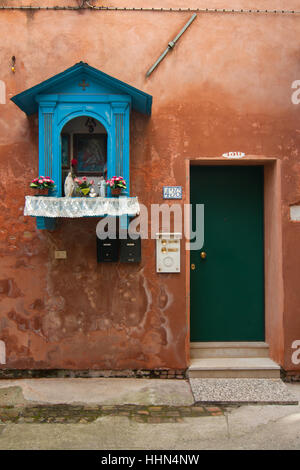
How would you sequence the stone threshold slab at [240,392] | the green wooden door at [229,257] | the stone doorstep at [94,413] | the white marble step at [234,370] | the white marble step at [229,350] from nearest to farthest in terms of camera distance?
the stone doorstep at [94,413] → the stone threshold slab at [240,392] → the white marble step at [234,370] → the white marble step at [229,350] → the green wooden door at [229,257]

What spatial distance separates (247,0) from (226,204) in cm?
247

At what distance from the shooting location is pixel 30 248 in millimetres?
4777

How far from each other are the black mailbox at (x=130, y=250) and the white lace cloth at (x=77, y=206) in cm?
55

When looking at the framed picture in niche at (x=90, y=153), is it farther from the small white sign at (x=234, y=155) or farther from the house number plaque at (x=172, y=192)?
the small white sign at (x=234, y=155)

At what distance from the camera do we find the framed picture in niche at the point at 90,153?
4816 millimetres

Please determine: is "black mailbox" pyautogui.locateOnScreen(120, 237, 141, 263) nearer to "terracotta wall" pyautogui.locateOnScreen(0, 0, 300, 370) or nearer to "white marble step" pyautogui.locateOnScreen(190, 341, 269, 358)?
"terracotta wall" pyautogui.locateOnScreen(0, 0, 300, 370)

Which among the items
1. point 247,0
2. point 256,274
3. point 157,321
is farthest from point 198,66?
point 157,321

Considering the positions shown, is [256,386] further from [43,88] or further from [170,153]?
[43,88]

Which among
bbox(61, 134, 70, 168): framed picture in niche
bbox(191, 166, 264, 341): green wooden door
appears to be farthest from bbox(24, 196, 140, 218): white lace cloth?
bbox(191, 166, 264, 341): green wooden door

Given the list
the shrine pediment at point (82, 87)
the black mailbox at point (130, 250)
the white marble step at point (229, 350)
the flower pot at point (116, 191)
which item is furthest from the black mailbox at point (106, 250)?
the shrine pediment at point (82, 87)

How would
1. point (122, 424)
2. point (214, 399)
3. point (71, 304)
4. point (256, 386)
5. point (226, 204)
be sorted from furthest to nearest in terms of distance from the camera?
point (226, 204) < point (71, 304) < point (256, 386) < point (214, 399) < point (122, 424)

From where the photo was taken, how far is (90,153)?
4836 millimetres

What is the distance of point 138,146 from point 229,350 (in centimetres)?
275

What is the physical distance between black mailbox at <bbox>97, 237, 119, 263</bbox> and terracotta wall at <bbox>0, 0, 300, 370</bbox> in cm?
10
